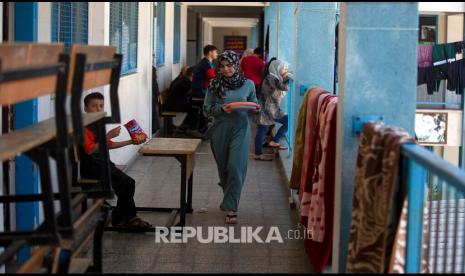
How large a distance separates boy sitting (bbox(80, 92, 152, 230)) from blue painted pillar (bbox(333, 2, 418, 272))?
1882 mm

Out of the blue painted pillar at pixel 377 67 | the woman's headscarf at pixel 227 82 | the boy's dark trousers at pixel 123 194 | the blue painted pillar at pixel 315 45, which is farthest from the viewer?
the blue painted pillar at pixel 315 45

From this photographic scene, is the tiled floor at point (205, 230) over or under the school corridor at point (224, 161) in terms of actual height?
under

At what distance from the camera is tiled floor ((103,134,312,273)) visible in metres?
4.75

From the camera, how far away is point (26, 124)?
177 inches

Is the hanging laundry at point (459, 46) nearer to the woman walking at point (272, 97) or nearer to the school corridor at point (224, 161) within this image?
the school corridor at point (224, 161)

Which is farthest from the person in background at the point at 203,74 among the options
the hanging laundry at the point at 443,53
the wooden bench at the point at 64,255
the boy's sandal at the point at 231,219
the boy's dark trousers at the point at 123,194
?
the wooden bench at the point at 64,255

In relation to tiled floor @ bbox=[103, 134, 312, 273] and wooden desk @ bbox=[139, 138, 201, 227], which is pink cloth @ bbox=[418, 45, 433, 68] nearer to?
tiled floor @ bbox=[103, 134, 312, 273]

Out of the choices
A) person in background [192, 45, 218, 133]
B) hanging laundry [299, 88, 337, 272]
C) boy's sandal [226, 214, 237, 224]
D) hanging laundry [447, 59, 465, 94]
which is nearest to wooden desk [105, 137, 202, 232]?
boy's sandal [226, 214, 237, 224]

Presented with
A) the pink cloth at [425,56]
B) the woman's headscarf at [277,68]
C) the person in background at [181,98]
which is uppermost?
the pink cloth at [425,56]

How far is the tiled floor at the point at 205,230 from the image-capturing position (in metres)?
4.75

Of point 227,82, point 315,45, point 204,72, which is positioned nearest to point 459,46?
point 204,72

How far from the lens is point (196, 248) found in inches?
202

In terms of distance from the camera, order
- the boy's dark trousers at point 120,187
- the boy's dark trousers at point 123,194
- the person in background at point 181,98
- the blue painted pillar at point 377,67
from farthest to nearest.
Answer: the person in background at point 181,98 < the boy's dark trousers at point 123,194 < the boy's dark trousers at point 120,187 < the blue painted pillar at point 377,67

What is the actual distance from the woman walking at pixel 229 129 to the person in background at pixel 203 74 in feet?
17.4
